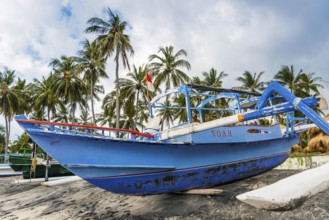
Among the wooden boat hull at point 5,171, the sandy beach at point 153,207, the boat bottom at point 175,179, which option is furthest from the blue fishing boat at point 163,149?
the wooden boat hull at point 5,171

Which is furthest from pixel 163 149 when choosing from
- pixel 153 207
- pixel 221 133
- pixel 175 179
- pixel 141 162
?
pixel 221 133

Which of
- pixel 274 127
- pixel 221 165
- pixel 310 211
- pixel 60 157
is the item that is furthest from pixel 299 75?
pixel 60 157

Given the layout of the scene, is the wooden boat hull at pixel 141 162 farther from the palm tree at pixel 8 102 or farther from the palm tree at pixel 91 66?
the palm tree at pixel 8 102

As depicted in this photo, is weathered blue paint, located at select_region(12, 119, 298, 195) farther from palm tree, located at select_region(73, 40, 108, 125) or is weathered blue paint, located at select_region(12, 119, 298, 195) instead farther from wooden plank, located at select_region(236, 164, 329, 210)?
palm tree, located at select_region(73, 40, 108, 125)

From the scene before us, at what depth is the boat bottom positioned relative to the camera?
6598mm

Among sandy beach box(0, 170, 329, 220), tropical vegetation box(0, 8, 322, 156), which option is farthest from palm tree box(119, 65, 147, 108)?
sandy beach box(0, 170, 329, 220)

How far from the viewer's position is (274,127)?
10.2 meters

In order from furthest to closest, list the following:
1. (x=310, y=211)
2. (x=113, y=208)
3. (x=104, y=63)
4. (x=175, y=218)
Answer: (x=104, y=63)
(x=113, y=208)
(x=175, y=218)
(x=310, y=211)

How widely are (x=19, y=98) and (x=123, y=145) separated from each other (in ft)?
97.2

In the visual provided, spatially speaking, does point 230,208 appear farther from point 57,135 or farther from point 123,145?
point 57,135

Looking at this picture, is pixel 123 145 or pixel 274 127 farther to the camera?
pixel 274 127

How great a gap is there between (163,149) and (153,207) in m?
1.66

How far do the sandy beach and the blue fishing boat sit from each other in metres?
0.54

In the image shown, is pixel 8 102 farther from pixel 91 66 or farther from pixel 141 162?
pixel 141 162
